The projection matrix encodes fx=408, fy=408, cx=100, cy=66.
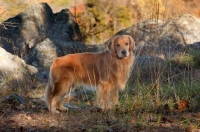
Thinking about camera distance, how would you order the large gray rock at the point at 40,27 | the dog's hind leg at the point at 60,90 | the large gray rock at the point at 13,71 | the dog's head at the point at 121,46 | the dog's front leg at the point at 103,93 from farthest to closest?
1. the large gray rock at the point at 40,27
2. the large gray rock at the point at 13,71
3. the dog's head at the point at 121,46
4. the dog's hind leg at the point at 60,90
5. the dog's front leg at the point at 103,93

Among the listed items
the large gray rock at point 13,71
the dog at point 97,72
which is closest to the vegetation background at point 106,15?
the large gray rock at point 13,71

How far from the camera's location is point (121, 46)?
6.70m

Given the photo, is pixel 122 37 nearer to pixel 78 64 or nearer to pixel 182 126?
pixel 78 64

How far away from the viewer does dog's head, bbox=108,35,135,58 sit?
671 cm

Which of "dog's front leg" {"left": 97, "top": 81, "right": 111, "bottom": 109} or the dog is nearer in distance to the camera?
"dog's front leg" {"left": 97, "top": 81, "right": 111, "bottom": 109}

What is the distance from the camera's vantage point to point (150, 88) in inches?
239

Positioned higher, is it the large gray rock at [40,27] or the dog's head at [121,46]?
the dog's head at [121,46]

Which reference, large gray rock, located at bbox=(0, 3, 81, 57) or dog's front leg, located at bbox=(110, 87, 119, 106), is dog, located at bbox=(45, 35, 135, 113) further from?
large gray rock, located at bbox=(0, 3, 81, 57)

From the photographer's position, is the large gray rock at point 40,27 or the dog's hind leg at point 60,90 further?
the large gray rock at point 40,27

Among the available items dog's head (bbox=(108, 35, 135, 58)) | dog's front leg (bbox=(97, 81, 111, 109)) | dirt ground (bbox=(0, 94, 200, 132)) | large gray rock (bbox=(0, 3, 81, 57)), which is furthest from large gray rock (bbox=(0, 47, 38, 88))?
large gray rock (bbox=(0, 3, 81, 57))

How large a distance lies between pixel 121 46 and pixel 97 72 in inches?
25.6

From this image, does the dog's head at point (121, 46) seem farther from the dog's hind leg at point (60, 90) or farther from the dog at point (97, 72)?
the dog's hind leg at point (60, 90)

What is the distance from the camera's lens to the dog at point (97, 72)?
6578 millimetres

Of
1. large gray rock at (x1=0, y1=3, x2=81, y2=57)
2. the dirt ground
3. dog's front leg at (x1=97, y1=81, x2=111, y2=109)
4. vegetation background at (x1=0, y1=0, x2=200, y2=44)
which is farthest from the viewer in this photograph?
vegetation background at (x1=0, y1=0, x2=200, y2=44)
